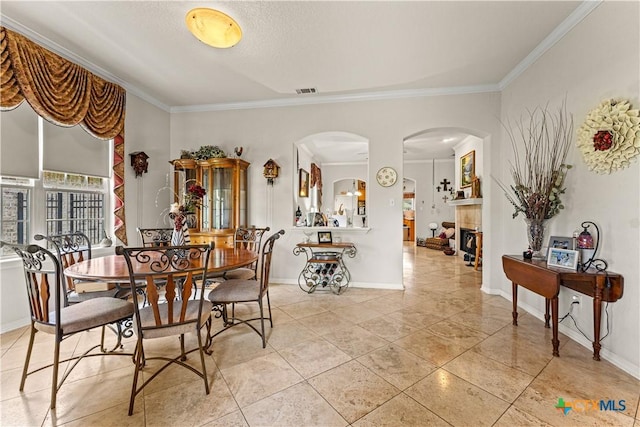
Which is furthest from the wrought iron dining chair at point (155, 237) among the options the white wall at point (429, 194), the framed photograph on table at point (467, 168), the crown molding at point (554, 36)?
the white wall at point (429, 194)

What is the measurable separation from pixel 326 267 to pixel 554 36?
359 centimetres

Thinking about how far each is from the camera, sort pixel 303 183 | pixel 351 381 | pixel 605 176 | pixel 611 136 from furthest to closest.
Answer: pixel 303 183 → pixel 605 176 → pixel 611 136 → pixel 351 381

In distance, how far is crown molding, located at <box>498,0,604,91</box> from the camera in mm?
2210

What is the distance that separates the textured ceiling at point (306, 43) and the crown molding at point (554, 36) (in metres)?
0.04

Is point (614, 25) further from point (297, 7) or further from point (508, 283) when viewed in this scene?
point (508, 283)

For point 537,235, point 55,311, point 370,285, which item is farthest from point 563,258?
point 55,311

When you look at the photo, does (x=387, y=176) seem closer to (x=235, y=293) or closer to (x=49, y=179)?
(x=235, y=293)

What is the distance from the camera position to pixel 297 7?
2219 mm

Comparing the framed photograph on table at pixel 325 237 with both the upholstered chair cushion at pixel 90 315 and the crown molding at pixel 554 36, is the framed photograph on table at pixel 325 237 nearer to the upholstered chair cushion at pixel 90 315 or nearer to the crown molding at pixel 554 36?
the upholstered chair cushion at pixel 90 315

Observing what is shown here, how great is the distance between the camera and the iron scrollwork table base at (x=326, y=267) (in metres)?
3.82

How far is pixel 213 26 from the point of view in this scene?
2268 millimetres

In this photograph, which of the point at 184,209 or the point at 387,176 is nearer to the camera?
the point at 184,209

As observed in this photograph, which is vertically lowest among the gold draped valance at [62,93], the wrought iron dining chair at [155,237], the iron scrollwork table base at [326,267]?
the iron scrollwork table base at [326,267]

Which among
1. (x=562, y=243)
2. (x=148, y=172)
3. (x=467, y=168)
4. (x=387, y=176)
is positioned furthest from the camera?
(x=467, y=168)
